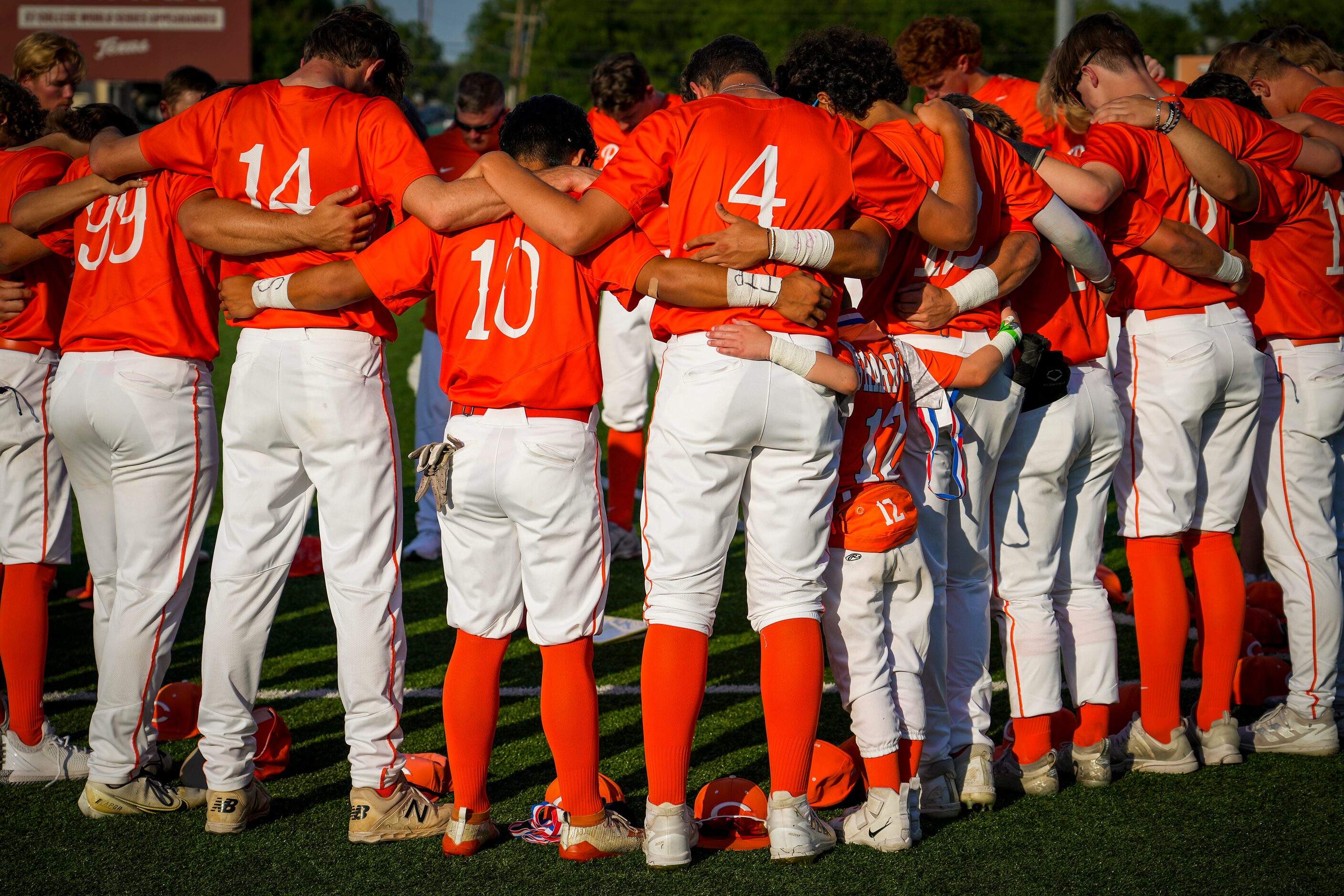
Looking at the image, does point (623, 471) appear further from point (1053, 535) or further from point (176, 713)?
point (1053, 535)

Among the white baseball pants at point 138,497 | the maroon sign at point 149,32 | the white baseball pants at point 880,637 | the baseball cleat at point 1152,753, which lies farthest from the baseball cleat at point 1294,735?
the maroon sign at point 149,32

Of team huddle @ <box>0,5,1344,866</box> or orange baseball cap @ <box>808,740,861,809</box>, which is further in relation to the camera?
orange baseball cap @ <box>808,740,861,809</box>

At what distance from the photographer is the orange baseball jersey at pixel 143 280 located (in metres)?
4.13

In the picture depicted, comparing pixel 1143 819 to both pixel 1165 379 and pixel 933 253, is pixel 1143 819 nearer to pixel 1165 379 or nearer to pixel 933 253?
pixel 1165 379

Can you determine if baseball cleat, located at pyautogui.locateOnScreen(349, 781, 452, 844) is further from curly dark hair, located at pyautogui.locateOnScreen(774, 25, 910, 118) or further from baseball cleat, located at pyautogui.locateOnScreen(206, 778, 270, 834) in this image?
curly dark hair, located at pyautogui.locateOnScreen(774, 25, 910, 118)

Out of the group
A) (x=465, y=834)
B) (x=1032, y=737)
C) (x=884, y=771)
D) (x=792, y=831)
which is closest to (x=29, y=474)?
(x=465, y=834)

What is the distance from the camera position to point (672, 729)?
362 cm

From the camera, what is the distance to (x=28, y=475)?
4707 mm

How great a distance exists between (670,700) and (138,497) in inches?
79.2

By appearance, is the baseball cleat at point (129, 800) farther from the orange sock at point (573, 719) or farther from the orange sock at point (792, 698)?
the orange sock at point (792, 698)

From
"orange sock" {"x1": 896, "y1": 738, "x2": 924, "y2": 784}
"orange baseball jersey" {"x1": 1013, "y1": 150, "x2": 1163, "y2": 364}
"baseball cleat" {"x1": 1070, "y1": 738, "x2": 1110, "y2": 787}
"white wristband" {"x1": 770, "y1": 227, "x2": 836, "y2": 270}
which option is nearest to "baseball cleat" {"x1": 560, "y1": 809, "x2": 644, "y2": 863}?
"orange sock" {"x1": 896, "y1": 738, "x2": 924, "y2": 784}

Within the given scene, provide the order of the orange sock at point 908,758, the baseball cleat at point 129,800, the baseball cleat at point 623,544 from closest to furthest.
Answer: the orange sock at point 908,758
the baseball cleat at point 129,800
the baseball cleat at point 623,544

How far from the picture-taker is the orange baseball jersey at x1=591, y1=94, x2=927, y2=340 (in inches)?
139

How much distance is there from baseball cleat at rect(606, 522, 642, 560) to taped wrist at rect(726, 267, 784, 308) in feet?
14.2
